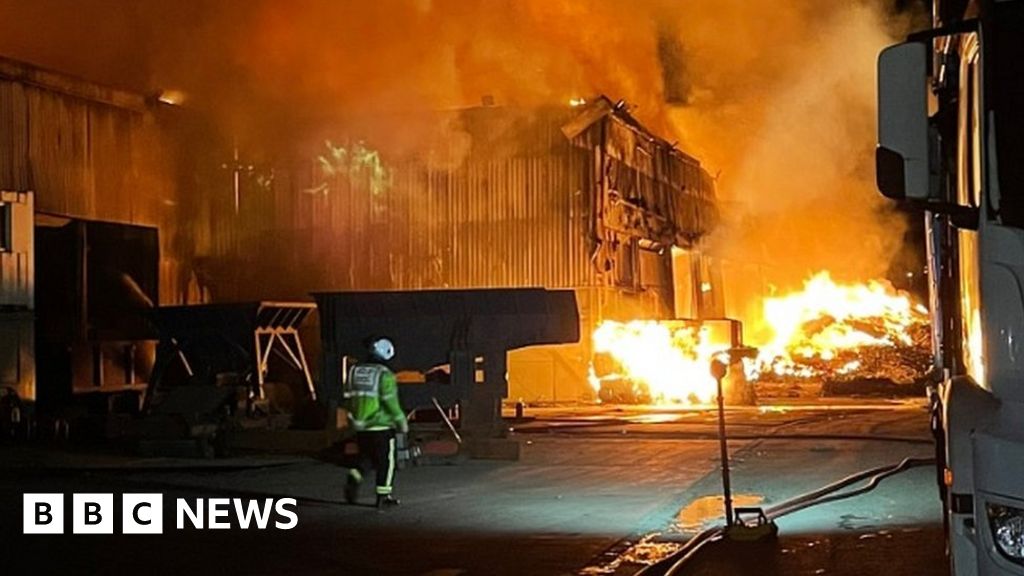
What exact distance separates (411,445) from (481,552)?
21.0 feet

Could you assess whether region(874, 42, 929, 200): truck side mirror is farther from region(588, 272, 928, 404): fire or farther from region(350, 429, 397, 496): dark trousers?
region(588, 272, 928, 404): fire

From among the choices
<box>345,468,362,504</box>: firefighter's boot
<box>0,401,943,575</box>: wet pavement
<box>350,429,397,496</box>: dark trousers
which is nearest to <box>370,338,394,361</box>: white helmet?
<box>350,429,397,496</box>: dark trousers

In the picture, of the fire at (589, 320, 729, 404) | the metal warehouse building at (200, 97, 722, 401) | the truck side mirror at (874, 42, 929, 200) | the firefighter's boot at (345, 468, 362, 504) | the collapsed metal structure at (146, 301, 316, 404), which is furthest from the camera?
the metal warehouse building at (200, 97, 722, 401)

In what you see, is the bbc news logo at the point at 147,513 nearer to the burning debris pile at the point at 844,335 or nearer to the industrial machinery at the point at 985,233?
the industrial machinery at the point at 985,233

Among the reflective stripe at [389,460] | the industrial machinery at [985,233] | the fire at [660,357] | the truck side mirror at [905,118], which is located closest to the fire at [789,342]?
the fire at [660,357]

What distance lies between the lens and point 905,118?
14.9ft

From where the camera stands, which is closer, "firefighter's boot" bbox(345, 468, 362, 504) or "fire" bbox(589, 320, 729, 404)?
"firefighter's boot" bbox(345, 468, 362, 504)

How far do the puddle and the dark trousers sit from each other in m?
2.50

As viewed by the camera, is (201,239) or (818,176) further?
(818,176)

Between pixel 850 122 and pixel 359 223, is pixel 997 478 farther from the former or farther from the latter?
pixel 850 122

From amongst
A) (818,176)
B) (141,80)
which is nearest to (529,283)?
(141,80)


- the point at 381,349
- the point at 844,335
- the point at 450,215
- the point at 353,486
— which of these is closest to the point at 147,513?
the point at 353,486

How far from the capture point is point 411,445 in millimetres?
15727

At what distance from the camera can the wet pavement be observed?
29.8ft
